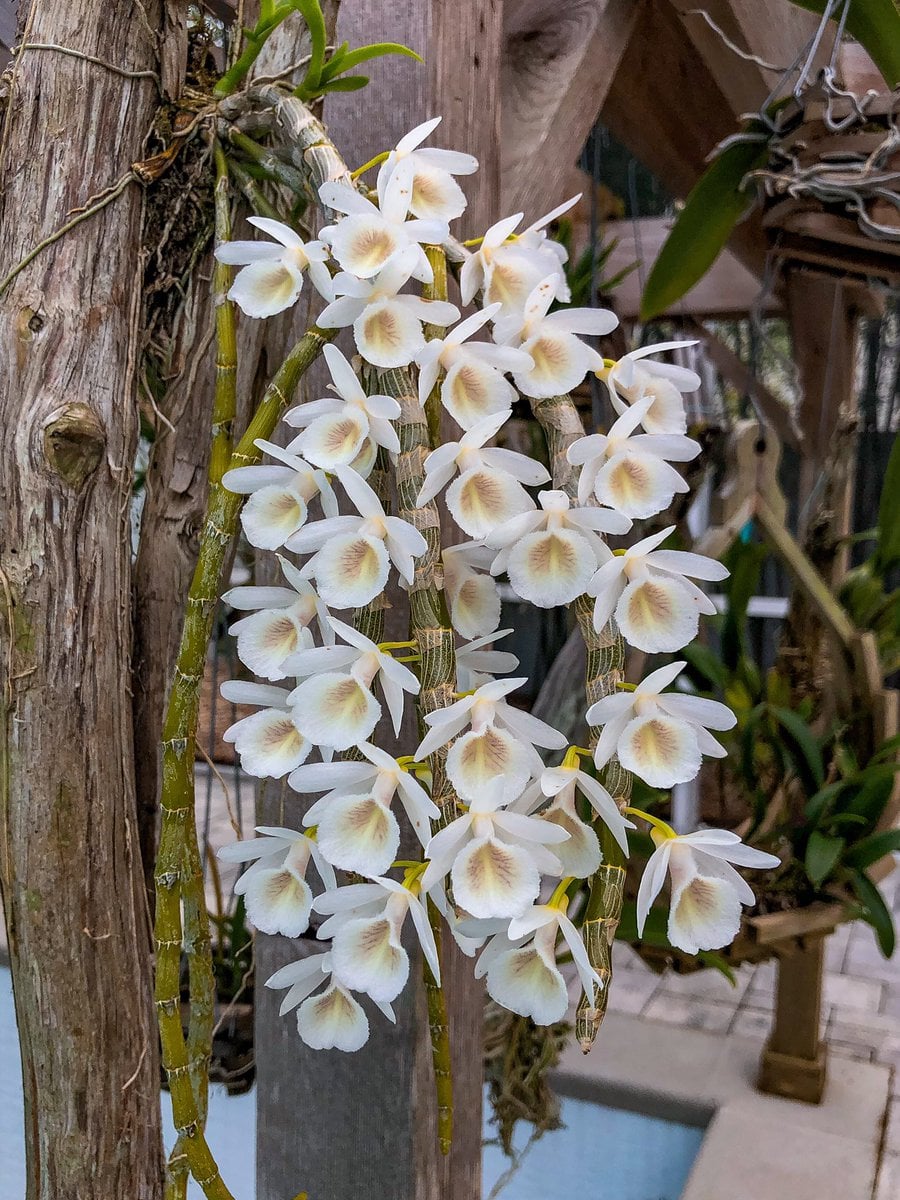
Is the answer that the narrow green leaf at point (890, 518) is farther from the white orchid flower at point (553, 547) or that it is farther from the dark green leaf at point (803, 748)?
the white orchid flower at point (553, 547)

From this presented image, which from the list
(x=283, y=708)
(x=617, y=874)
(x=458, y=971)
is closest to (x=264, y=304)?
(x=283, y=708)

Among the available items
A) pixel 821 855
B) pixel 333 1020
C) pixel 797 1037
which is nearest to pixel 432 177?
pixel 333 1020

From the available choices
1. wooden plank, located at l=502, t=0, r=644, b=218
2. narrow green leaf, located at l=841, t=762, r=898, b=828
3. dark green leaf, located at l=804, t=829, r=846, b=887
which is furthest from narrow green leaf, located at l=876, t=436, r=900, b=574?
wooden plank, located at l=502, t=0, r=644, b=218

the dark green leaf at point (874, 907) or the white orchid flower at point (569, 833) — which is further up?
the white orchid flower at point (569, 833)

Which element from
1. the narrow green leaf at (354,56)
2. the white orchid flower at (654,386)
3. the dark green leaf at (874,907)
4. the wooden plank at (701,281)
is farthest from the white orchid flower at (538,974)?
the wooden plank at (701,281)

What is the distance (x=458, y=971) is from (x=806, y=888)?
2.22 ft

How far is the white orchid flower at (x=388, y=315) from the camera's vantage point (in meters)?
0.38

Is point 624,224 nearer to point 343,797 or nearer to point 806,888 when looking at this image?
point 806,888

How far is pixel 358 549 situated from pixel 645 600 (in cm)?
12

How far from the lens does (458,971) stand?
693mm

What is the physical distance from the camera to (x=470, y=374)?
38 cm

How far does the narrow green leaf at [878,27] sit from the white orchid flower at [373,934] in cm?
78

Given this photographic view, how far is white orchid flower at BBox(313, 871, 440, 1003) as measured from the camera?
354 mm

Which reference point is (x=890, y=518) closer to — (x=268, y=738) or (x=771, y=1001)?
(x=268, y=738)
